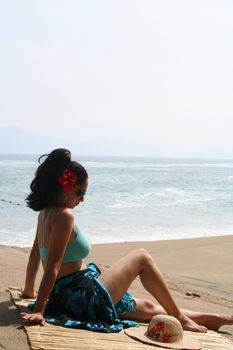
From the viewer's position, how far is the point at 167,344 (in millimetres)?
3812

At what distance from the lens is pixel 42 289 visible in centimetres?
376

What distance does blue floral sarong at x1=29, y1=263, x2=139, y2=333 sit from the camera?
3.99m

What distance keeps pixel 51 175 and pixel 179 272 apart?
5987 mm

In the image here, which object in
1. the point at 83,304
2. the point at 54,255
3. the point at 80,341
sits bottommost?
the point at 80,341

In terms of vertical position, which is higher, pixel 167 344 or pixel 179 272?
pixel 167 344

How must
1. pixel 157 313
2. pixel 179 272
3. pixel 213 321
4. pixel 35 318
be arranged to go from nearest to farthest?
1. pixel 35 318
2. pixel 157 313
3. pixel 213 321
4. pixel 179 272

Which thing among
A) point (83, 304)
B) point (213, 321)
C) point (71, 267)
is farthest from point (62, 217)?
point (213, 321)

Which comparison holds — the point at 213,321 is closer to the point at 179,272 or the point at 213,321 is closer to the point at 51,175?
the point at 51,175

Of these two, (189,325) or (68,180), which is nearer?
(68,180)

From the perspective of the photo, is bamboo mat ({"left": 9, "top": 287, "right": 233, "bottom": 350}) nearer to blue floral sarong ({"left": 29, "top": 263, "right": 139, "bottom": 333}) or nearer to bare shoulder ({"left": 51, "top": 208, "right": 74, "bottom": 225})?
blue floral sarong ({"left": 29, "top": 263, "right": 139, "bottom": 333})

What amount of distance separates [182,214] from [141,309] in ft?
52.8

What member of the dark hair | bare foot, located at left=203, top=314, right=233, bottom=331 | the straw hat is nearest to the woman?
the dark hair

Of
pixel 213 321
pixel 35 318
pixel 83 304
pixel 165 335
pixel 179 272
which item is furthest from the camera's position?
pixel 179 272

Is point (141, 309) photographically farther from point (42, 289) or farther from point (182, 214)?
point (182, 214)
